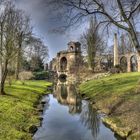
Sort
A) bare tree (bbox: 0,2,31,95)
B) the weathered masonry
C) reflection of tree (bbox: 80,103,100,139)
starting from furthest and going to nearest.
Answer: the weathered masonry < bare tree (bbox: 0,2,31,95) < reflection of tree (bbox: 80,103,100,139)

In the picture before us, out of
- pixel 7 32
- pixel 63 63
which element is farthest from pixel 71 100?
pixel 63 63

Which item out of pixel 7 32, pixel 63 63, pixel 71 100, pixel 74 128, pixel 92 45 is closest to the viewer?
→ pixel 74 128

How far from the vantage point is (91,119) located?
24.9m

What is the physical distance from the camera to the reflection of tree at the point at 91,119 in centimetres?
2082

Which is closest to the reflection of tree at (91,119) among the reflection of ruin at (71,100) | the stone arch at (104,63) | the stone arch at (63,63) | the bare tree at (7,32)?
the reflection of ruin at (71,100)

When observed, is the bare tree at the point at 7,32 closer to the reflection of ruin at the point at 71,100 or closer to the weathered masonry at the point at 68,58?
the reflection of ruin at the point at 71,100

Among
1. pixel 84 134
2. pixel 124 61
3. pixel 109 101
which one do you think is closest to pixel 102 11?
pixel 109 101

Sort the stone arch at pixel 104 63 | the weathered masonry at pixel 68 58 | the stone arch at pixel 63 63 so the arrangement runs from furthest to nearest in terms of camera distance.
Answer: the stone arch at pixel 63 63 < the weathered masonry at pixel 68 58 < the stone arch at pixel 104 63

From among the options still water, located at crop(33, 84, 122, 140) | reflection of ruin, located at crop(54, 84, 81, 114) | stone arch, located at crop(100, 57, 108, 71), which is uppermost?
stone arch, located at crop(100, 57, 108, 71)

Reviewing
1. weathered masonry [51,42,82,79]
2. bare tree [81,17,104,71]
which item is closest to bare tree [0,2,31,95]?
bare tree [81,17,104,71]

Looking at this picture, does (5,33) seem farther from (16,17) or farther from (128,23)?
(128,23)

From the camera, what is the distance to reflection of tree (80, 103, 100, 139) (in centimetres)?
2082

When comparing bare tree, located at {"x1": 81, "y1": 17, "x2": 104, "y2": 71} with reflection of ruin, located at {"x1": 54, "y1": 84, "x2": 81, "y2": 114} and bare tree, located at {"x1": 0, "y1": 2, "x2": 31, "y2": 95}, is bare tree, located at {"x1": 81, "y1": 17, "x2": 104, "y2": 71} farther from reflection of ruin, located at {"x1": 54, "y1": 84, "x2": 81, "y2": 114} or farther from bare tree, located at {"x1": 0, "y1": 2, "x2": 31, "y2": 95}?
bare tree, located at {"x1": 0, "y1": 2, "x2": 31, "y2": 95}

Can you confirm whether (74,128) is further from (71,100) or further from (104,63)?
(104,63)
